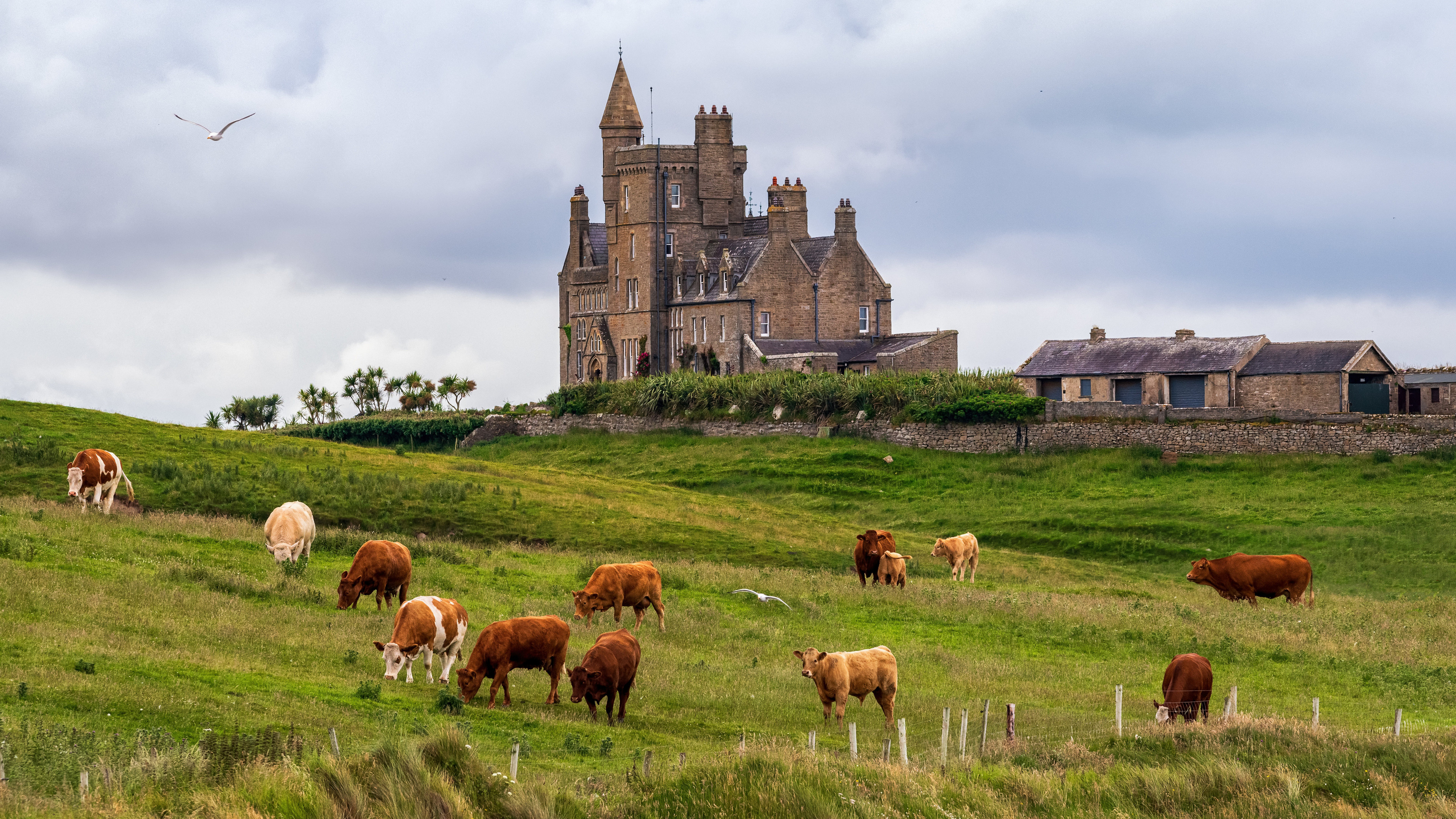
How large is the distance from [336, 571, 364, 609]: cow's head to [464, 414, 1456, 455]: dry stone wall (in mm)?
44151

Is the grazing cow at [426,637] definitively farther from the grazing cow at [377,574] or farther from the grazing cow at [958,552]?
the grazing cow at [958,552]

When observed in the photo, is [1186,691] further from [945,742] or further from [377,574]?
[377,574]

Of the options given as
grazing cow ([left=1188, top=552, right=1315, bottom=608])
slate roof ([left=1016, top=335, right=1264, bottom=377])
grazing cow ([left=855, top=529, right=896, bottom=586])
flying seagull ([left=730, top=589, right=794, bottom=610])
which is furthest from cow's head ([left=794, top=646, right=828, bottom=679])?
slate roof ([left=1016, top=335, right=1264, bottom=377])

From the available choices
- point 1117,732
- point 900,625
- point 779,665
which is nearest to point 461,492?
point 900,625

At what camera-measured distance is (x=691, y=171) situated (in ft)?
330

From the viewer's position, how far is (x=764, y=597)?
33.3 m

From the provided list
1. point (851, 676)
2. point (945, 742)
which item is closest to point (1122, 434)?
point (851, 676)

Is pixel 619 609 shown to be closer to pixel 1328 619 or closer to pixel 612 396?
pixel 1328 619

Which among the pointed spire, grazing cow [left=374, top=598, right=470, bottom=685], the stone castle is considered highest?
the pointed spire

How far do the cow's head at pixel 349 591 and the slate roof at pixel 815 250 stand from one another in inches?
2829

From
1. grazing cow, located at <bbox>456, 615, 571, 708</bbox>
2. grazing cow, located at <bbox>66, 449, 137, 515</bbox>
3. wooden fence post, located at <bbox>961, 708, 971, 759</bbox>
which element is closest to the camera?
wooden fence post, located at <bbox>961, 708, 971, 759</bbox>

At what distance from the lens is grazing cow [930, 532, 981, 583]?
42.2m

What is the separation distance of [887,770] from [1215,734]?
564 cm

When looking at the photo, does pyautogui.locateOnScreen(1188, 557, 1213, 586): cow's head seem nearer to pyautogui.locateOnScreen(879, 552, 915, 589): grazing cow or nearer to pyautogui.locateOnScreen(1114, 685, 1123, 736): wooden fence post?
pyautogui.locateOnScreen(879, 552, 915, 589): grazing cow
